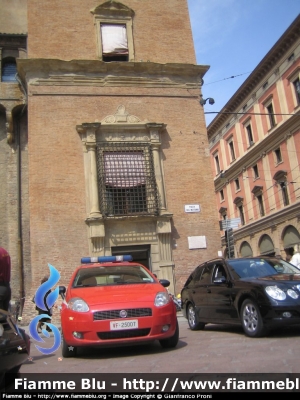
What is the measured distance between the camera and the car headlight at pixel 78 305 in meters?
6.28

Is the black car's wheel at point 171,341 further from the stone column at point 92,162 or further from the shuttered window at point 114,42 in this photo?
the shuttered window at point 114,42

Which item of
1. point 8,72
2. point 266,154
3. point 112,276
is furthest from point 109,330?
point 266,154

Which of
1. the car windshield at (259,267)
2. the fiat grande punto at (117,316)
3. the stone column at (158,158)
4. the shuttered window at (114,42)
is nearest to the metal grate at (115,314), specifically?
the fiat grande punto at (117,316)

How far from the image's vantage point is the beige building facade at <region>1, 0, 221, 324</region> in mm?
15828

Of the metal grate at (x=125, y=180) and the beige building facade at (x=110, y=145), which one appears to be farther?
the metal grate at (x=125, y=180)

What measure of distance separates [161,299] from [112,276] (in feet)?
4.33

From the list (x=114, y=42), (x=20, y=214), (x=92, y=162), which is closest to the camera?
(x=92, y=162)

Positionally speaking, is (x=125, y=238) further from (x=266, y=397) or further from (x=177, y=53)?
(x=266, y=397)

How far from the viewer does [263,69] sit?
118 ft

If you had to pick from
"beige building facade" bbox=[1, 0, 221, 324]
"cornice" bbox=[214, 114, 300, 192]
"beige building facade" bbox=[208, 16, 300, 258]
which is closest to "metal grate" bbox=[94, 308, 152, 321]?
"beige building facade" bbox=[1, 0, 221, 324]

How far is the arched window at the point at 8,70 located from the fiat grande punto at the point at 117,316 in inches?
574

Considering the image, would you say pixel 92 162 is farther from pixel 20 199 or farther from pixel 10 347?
pixel 10 347

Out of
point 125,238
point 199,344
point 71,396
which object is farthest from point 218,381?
point 125,238

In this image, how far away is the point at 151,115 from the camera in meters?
17.6
